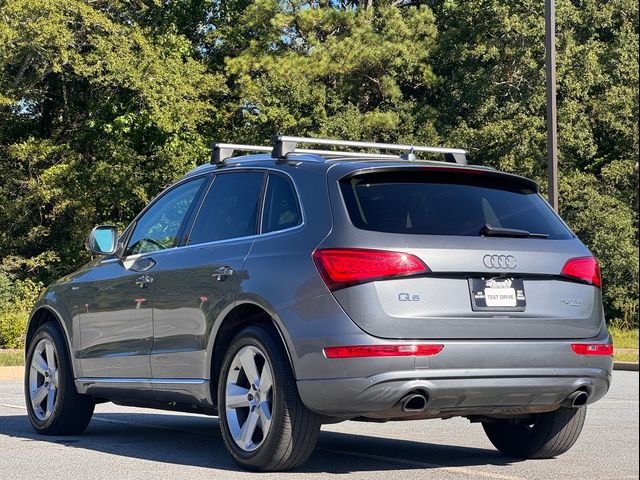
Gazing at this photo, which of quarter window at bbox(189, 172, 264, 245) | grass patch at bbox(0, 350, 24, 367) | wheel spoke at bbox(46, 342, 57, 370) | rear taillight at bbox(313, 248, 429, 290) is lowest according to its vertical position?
grass patch at bbox(0, 350, 24, 367)

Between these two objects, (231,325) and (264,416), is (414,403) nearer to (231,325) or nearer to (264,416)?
(264,416)

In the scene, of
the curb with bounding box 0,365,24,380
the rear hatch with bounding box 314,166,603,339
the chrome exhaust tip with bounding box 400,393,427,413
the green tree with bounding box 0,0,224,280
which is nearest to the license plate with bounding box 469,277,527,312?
the rear hatch with bounding box 314,166,603,339

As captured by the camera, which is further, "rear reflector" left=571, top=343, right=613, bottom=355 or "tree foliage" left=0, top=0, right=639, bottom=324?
"tree foliage" left=0, top=0, right=639, bottom=324

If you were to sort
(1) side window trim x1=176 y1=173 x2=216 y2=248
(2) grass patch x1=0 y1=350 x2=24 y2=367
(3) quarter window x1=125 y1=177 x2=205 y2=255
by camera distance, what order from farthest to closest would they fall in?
(2) grass patch x1=0 y1=350 x2=24 y2=367 → (3) quarter window x1=125 y1=177 x2=205 y2=255 → (1) side window trim x1=176 y1=173 x2=216 y2=248

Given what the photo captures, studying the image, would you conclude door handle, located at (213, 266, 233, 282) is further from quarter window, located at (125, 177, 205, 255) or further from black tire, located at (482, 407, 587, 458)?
black tire, located at (482, 407, 587, 458)

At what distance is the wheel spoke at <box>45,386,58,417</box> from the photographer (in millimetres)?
9586

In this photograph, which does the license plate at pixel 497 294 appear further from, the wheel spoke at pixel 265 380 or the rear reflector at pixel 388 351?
the wheel spoke at pixel 265 380

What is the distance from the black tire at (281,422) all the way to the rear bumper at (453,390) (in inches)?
6.2

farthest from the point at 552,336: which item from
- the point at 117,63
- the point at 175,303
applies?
the point at 117,63

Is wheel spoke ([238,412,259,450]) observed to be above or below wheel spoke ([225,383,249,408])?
below

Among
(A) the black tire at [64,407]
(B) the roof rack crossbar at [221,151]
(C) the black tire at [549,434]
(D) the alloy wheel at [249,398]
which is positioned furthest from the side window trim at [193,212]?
(C) the black tire at [549,434]

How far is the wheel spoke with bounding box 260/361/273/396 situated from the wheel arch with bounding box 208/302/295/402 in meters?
0.18

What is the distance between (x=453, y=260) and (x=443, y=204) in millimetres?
511

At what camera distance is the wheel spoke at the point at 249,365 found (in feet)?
24.0
